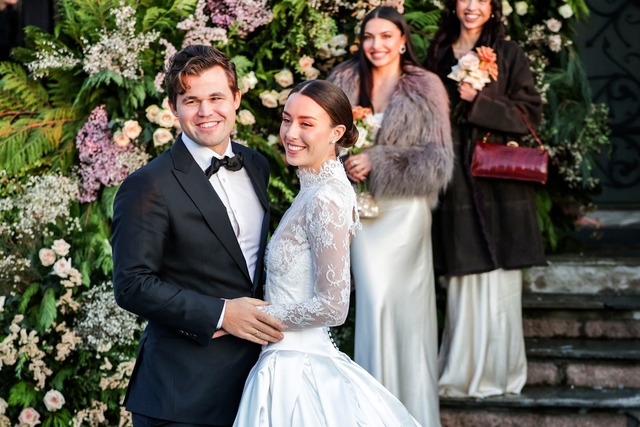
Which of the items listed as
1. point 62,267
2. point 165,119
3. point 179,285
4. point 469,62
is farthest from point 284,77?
point 179,285

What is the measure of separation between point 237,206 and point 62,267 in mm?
2735

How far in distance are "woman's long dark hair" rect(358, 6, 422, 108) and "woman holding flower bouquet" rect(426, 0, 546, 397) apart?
282mm

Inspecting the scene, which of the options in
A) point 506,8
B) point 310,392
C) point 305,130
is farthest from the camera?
point 506,8

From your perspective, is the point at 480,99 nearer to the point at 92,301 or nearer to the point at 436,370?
the point at 436,370

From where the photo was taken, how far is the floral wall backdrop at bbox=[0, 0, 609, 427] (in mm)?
5828

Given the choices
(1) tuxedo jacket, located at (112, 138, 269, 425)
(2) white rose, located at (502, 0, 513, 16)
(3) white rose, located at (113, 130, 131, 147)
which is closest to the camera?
(1) tuxedo jacket, located at (112, 138, 269, 425)

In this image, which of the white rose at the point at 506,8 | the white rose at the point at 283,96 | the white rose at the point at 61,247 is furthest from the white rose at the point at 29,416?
the white rose at the point at 506,8

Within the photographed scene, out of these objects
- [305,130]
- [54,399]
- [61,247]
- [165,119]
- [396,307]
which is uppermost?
[305,130]

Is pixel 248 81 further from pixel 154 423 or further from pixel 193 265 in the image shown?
pixel 154 423

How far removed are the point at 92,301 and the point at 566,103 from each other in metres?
3.30

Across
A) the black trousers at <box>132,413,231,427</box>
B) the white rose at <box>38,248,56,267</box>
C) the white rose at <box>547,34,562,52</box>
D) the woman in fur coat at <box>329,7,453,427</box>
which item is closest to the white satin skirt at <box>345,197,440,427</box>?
the woman in fur coat at <box>329,7,453,427</box>

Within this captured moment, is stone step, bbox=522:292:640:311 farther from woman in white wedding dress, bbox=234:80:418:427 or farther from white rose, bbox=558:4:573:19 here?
woman in white wedding dress, bbox=234:80:418:427

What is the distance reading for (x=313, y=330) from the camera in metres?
3.41

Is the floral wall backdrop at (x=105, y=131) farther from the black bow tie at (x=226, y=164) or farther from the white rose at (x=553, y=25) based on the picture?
the black bow tie at (x=226, y=164)
